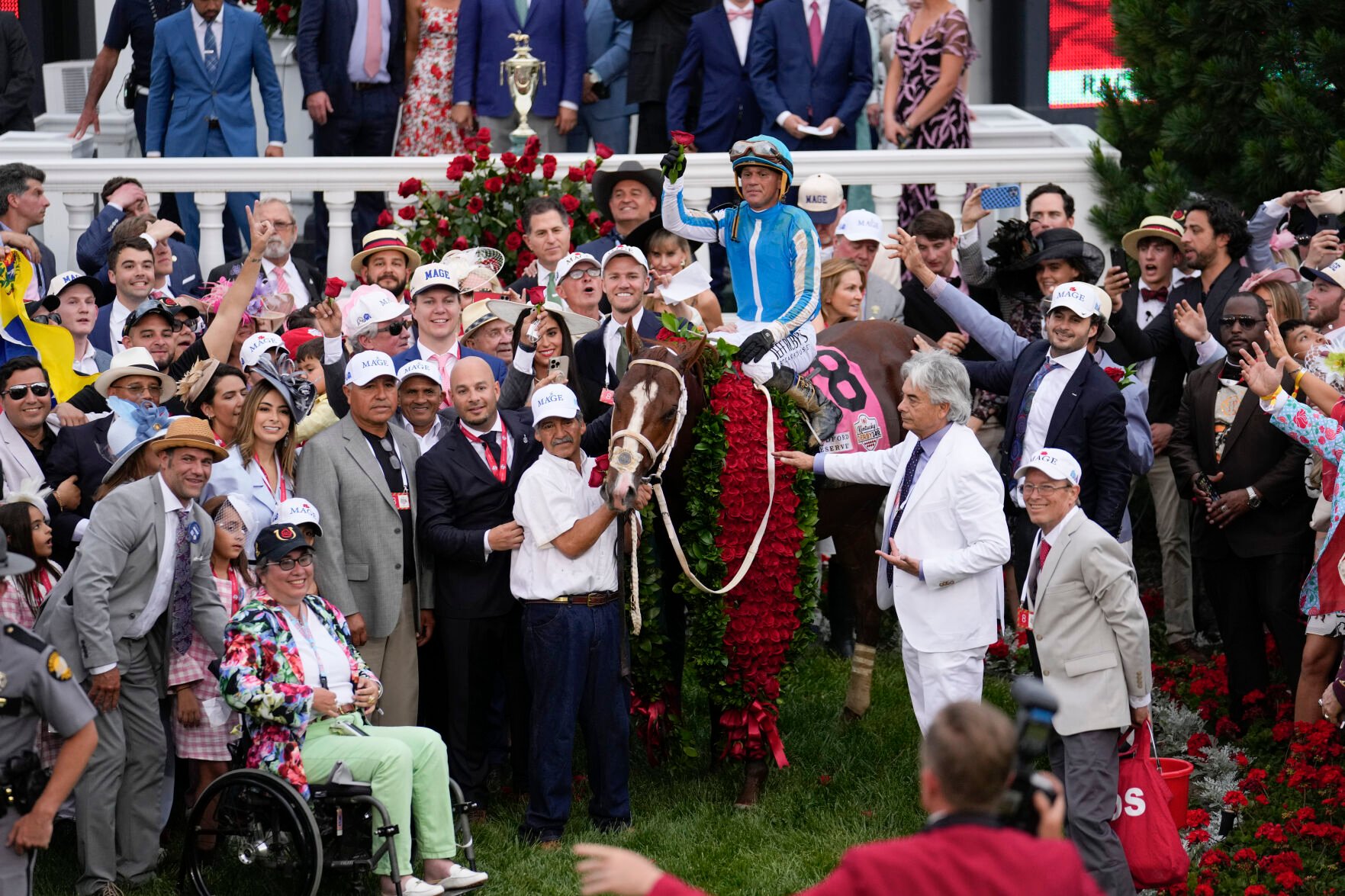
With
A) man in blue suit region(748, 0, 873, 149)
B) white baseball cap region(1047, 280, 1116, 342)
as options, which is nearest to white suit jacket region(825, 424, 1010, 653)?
white baseball cap region(1047, 280, 1116, 342)

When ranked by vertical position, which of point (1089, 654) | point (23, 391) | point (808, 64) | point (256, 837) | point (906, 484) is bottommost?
point (256, 837)

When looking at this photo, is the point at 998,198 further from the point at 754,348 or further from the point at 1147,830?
the point at 1147,830

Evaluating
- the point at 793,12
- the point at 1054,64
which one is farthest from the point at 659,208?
the point at 1054,64

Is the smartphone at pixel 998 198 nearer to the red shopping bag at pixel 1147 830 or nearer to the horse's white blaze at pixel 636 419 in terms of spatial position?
the horse's white blaze at pixel 636 419

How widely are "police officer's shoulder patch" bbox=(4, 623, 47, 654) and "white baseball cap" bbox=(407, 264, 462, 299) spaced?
368 centimetres

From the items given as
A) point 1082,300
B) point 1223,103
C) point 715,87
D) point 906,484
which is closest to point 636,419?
point 906,484

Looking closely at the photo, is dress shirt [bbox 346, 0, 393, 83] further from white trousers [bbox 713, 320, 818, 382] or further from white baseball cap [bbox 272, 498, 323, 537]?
white baseball cap [bbox 272, 498, 323, 537]

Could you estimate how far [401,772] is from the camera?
22.6 ft

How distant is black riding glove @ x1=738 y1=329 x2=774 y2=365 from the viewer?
8.01 meters

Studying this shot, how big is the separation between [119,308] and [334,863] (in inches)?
170

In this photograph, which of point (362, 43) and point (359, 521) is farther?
point (362, 43)

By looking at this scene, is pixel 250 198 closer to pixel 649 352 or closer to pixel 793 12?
pixel 793 12

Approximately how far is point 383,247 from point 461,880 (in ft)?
14.8

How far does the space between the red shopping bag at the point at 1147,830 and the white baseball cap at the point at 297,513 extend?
3536 millimetres
